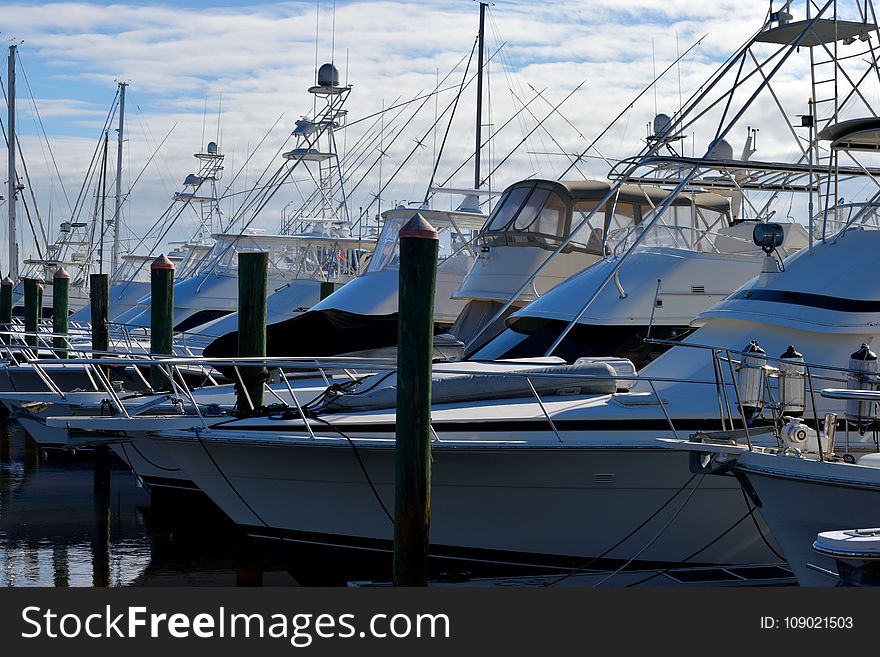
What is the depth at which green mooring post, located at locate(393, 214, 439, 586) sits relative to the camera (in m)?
8.17

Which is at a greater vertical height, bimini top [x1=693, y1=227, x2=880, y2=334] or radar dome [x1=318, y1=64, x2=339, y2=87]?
radar dome [x1=318, y1=64, x2=339, y2=87]

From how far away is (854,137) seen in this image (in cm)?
1125

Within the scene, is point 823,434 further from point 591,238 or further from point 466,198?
point 466,198

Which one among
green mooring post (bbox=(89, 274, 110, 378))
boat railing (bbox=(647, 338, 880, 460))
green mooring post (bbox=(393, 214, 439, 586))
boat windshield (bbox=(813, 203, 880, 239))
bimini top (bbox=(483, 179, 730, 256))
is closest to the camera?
green mooring post (bbox=(393, 214, 439, 586))

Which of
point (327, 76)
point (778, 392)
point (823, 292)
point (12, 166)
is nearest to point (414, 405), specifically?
point (778, 392)

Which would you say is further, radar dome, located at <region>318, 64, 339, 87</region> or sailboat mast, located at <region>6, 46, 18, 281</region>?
sailboat mast, located at <region>6, 46, 18, 281</region>

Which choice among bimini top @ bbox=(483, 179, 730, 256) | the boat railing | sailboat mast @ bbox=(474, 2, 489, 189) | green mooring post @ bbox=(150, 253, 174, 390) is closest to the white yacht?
the boat railing

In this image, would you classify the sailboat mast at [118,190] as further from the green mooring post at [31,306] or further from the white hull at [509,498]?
the white hull at [509,498]

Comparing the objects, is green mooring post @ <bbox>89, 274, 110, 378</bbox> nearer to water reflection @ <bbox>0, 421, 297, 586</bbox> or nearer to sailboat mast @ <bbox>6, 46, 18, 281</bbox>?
water reflection @ <bbox>0, 421, 297, 586</bbox>

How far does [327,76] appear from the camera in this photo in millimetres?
27875

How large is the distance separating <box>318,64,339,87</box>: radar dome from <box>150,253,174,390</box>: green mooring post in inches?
548

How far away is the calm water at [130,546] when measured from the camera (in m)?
10.9

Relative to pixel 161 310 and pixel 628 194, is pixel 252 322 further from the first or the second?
pixel 628 194

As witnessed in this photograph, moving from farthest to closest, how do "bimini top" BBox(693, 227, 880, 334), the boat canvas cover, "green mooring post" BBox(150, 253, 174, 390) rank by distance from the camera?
1. "green mooring post" BBox(150, 253, 174, 390)
2. the boat canvas cover
3. "bimini top" BBox(693, 227, 880, 334)
